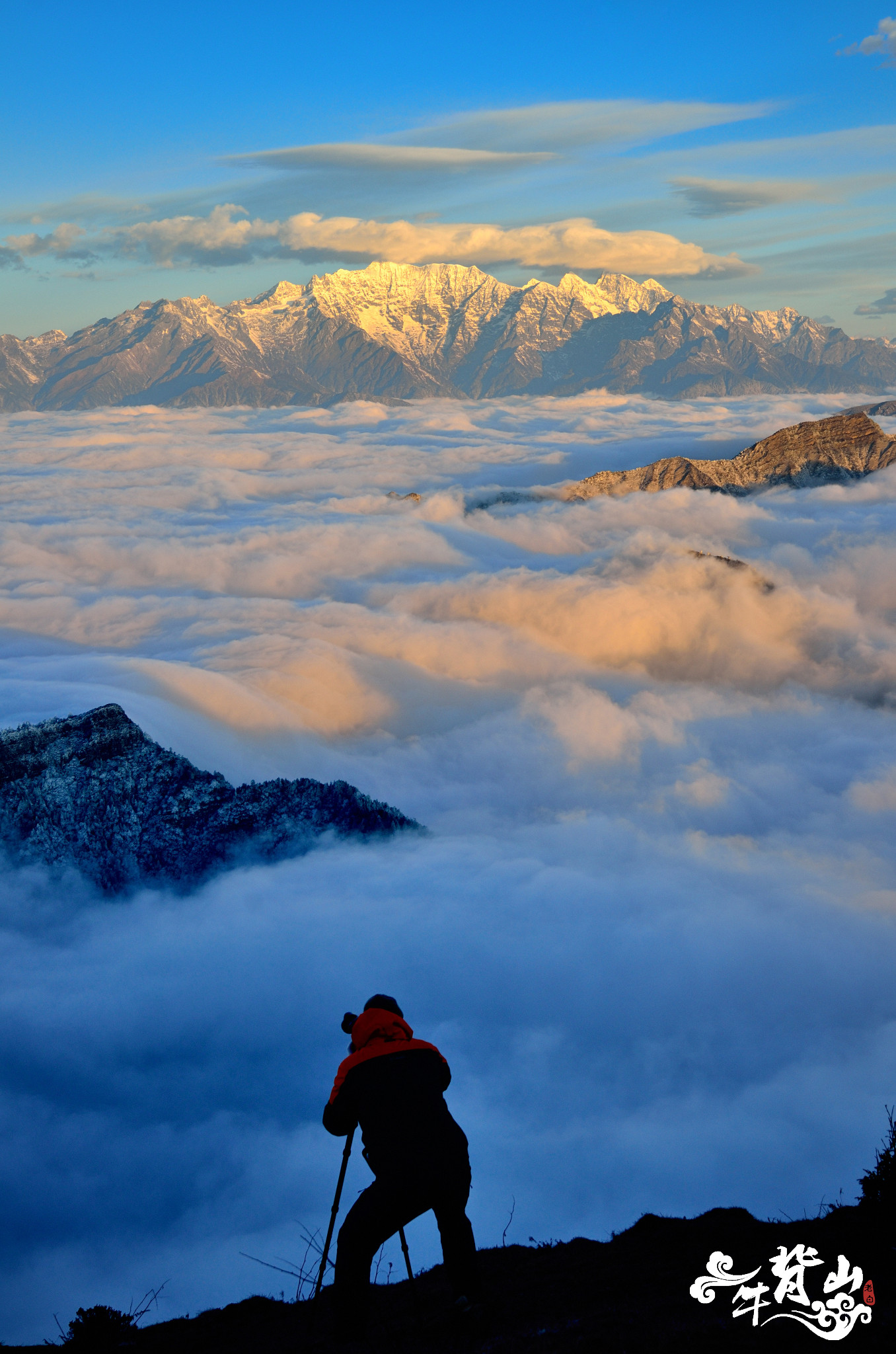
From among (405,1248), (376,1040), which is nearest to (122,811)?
(376,1040)

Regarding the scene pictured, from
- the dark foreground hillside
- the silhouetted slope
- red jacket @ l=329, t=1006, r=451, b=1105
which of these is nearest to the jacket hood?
red jacket @ l=329, t=1006, r=451, b=1105

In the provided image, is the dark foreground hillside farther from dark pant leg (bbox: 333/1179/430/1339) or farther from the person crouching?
dark pant leg (bbox: 333/1179/430/1339)

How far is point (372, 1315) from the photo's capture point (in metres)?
15.1

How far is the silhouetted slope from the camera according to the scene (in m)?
75.6

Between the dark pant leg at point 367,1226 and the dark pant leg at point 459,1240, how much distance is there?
12.5 inches

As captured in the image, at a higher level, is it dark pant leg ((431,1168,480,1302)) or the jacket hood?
the jacket hood

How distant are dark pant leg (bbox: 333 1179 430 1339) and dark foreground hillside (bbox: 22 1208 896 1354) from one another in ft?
3.11

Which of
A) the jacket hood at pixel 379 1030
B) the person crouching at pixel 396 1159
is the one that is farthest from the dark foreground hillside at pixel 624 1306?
the jacket hood at pixel 379 1030

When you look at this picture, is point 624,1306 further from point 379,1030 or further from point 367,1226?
point 379,1030

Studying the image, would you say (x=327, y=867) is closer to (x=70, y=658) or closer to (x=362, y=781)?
(x=362, y=781)

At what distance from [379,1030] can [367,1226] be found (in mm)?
2623

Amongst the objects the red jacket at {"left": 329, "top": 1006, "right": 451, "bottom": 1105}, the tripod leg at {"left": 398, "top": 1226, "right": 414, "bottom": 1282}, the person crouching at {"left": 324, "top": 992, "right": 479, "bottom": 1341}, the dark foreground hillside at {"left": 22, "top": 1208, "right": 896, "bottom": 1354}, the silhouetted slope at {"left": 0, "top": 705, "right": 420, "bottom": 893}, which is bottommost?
the dark foreground hillside at {"left": 22, "top": 1208, "right": 896, "bottom": 1354}

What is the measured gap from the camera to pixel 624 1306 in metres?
13.5

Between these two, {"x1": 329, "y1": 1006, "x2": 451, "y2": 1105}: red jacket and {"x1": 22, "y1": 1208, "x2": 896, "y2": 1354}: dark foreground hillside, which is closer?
{"x1": 22, "y1": 1208, "x2": 896, "y2": 1354}: dark foreground hillside
